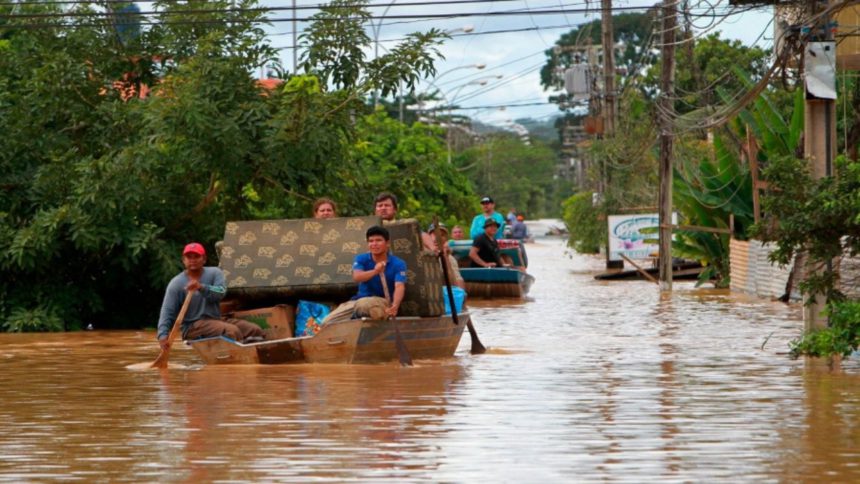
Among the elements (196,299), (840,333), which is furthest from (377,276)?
(840,333)

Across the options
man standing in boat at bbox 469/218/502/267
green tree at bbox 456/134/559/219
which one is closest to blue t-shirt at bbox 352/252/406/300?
man standing in boat at bbox 469/218/502/267

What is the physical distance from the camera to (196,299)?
16.8 m

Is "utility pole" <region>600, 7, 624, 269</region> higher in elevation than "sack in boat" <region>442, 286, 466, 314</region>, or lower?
higher

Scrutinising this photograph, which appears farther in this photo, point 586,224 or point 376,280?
point 586,224

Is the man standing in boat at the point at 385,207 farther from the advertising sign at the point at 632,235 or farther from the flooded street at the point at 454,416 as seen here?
Result: the advertising sign at the point at 632,235

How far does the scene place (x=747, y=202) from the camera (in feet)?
113

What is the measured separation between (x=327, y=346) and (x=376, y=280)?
0.85 metres

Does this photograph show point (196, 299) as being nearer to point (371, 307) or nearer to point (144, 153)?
point (371, 307)

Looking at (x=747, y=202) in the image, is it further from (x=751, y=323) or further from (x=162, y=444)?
(x=162, y=444)

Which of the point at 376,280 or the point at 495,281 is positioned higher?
the point at 376,280

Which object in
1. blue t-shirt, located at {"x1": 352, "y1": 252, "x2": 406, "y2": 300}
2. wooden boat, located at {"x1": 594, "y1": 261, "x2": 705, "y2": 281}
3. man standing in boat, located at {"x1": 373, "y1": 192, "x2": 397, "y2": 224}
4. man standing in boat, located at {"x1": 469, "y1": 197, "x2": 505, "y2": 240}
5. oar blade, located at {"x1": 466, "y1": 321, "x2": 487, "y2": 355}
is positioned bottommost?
wooden boat, located at {"x1": 594, "y1": 261, "x2": 705, "y2": 281}

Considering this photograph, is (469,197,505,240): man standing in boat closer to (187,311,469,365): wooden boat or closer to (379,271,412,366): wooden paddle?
(187,311,469,365): wooden boat

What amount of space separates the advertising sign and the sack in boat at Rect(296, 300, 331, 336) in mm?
25118

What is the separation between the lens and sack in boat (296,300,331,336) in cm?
1808
